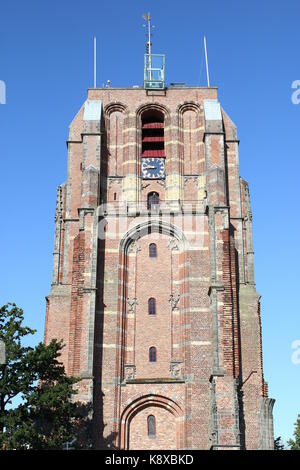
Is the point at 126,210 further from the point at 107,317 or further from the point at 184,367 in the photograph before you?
the point at 184,367

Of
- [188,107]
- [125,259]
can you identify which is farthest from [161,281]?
[188,107]

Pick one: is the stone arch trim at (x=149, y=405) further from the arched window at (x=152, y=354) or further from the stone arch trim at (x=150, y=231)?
the stone arch trim at (x=150, y=231)

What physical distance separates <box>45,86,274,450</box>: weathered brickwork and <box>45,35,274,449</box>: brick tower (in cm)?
6

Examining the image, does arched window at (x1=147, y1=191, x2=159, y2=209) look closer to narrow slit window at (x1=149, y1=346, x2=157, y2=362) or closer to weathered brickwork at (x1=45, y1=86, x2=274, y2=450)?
weathered brickwork at (x1=45, y1=86, x2=274, y2=450)

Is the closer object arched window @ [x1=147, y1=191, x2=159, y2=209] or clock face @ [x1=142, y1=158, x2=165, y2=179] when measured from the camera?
arched window @ [x1=147, y1=191, x2=159, y2=209]

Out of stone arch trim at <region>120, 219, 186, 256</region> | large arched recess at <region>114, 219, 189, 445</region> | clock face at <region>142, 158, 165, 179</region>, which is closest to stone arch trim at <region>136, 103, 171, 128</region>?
clock face at <region>142, 158, 165, 179</region>

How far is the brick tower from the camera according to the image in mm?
31844

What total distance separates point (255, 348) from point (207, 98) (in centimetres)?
1429

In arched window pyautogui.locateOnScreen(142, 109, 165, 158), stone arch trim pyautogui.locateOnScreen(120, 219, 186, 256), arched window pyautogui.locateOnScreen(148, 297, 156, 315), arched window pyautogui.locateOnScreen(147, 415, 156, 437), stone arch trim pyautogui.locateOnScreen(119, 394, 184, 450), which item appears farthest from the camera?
arched window pyautogui.locateOnScreen(142, 109, 165, 158)

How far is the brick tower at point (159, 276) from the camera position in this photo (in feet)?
104

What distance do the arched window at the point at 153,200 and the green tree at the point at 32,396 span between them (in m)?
11.2

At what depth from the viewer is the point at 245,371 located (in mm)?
33062

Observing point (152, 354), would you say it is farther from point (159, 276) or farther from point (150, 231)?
point (150, 231)
